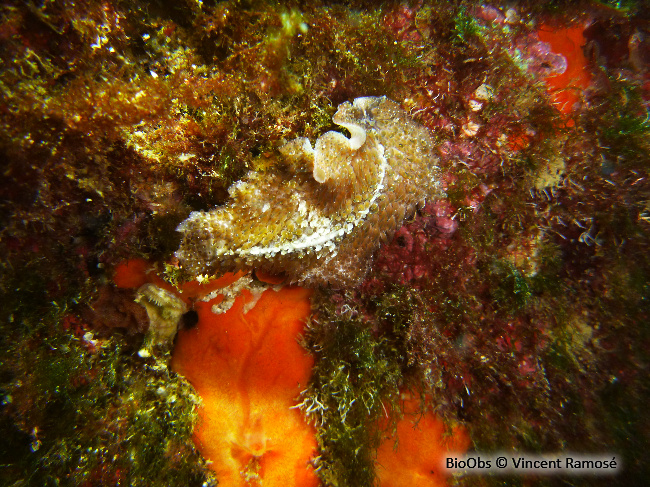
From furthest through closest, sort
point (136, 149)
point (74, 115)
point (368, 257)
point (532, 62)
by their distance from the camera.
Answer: point (368, 257)
point (532, 62)
point (136, 149)
point (74, 115)

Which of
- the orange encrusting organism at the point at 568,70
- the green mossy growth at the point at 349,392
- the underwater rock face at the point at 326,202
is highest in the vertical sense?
the orange encrusting organism at the point at 568,70

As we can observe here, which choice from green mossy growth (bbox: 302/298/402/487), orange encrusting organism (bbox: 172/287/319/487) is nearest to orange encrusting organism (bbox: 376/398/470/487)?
green mossy growth (bbox: 302/298/402/487)

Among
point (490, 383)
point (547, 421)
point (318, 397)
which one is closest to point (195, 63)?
point (318, 397)

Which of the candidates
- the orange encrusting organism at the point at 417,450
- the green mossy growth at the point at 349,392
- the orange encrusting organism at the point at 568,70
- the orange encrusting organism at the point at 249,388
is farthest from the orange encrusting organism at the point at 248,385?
the orange encrusting organism at the point at 568,70

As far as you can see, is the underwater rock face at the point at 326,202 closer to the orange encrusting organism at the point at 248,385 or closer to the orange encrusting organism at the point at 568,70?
the orange encrusting organism at the point at 248,385

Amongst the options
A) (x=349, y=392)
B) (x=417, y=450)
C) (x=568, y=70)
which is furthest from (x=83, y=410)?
(x=568, y=70)

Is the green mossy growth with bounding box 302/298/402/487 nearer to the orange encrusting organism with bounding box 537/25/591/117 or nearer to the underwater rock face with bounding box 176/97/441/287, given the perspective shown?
the underwater rock face with bounding box 176/97/441/287

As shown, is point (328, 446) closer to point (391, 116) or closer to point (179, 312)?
point (179, 312)
